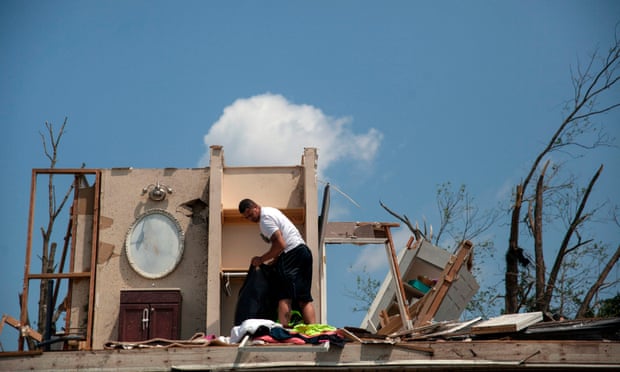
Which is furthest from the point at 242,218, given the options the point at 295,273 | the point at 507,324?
the point at 507,324

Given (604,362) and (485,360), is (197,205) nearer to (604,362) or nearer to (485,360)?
(485,360)

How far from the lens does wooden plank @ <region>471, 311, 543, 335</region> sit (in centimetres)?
938

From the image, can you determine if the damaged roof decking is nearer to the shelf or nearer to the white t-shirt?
the white t-shirt

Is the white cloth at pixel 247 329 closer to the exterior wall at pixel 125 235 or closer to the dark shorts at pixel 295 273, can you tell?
the dark shorts at pixel 295 273

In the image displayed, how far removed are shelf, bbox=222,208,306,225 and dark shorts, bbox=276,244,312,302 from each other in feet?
4.71

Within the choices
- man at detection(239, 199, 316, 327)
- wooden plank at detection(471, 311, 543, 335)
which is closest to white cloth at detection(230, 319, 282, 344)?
man at detection(239, 199, 316, 327)

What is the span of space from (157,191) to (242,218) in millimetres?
1211

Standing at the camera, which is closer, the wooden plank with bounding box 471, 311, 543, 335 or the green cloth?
the green cloth

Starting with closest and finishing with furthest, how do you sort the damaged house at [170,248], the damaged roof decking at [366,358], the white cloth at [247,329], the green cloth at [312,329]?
the damaged roof decking at [366,358] → the white cloth at [247,329] → the green cloth at [312,329] → the damaged house at [170,248]

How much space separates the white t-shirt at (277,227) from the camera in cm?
1027

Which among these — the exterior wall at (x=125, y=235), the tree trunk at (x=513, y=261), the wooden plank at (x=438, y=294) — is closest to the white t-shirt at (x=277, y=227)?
the exterior wall at (x=125, y=235)

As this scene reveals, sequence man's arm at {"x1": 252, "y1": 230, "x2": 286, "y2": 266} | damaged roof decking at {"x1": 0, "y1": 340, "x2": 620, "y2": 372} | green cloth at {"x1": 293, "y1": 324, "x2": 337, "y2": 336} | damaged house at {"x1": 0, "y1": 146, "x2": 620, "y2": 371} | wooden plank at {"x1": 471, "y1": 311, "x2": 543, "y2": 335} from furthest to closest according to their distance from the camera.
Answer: damaged house at {"x1": 0, "y1": 146, "x2": 620, "y2": 371}
man's arm at {"x1": 252, "y1": 230, "x2": 286, "y2": 266}
wooden plank at {"x1": 471, "y1": 311, "x2": 543, "y2": 335}
green cloth at {"x1": 293, "y1": 324, "x2": 337, "y2": 336}
damaged roof decking at {"x1": 0, "y1": 340, "x2": 620, "y2": 372}

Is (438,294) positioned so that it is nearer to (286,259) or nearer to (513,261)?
(286,259)

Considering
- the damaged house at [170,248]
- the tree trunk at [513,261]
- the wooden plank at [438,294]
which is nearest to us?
the damaged house at [170,248]
